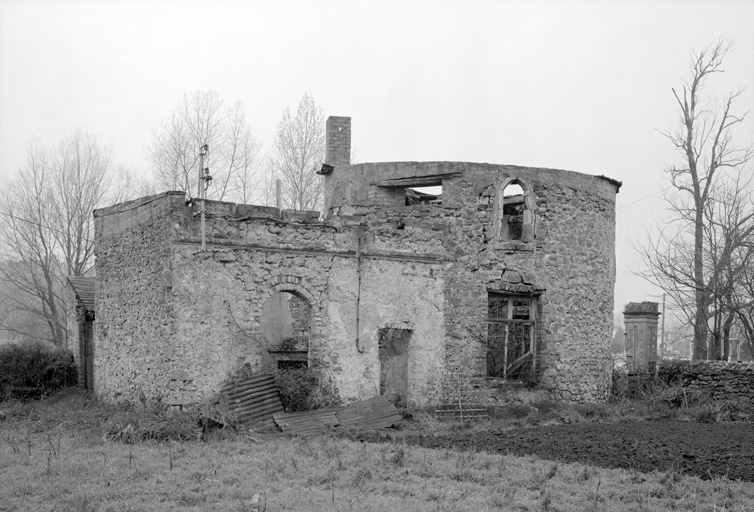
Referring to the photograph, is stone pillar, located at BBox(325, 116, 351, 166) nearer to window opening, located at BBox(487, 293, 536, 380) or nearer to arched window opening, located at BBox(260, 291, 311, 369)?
arched window opening, located at BBox(260, 291, 311, 369)

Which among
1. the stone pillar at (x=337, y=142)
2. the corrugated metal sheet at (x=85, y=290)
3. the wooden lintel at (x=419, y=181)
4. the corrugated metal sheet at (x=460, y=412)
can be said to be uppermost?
the stone pillar at (x=337, y=142)

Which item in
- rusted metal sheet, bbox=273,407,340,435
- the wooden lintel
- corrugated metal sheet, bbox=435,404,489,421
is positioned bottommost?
corrugated metal sheet, bbox=435,404,489,421

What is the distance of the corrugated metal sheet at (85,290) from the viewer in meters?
20.0

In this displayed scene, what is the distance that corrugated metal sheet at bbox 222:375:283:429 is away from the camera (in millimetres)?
13852

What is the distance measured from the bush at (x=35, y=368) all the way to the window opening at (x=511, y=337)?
11.2 metres

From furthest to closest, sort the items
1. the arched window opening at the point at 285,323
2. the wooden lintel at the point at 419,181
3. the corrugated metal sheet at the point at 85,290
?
the corrugated metal sheet at the point at 85,290 → the arched window opening at the point at 285,323 → the wooden lintel at the point at 419,181

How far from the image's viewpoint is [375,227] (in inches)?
639

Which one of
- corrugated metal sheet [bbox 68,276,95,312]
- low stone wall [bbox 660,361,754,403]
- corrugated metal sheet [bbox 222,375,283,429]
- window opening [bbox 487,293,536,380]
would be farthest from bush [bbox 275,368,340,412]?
low stone wall [bbox 660,361,754,403]

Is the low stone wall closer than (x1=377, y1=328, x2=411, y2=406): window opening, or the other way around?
(x1=377, y1=328, x2=411, y2=406): window opening

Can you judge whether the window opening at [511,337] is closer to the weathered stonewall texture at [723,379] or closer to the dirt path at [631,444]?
the dirt path at [631,444]

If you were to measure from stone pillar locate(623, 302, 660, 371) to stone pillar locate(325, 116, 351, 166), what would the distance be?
29.8ft

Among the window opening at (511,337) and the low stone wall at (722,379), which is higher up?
the window opening at (511,337)

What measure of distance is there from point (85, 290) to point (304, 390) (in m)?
9.05

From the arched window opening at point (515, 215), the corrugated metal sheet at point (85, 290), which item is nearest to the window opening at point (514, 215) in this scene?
the arched window opening at point (515, 215)
